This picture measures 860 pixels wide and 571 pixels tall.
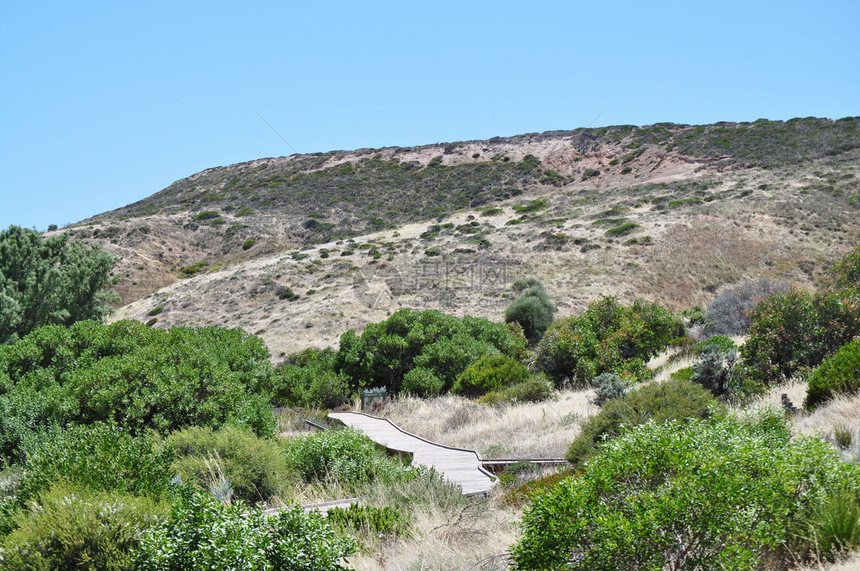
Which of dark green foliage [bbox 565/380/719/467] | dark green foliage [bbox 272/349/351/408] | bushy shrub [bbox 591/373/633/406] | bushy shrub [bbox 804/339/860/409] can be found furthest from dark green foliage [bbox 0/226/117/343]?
bushy shrub [bbox 804/339/860/409]

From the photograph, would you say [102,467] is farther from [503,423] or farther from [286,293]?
[286,293]

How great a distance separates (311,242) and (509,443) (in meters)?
47.3

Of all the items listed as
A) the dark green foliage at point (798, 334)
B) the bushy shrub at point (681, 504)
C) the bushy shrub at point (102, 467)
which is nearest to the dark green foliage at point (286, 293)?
the dark green foliage at point (798, 334)

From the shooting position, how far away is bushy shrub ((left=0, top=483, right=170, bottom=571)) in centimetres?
406

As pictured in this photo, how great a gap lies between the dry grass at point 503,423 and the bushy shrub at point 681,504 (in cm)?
412

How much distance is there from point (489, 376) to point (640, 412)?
808 cm

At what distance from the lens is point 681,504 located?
3.68 m

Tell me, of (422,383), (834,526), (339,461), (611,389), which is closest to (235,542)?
(834,526)

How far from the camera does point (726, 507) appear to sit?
368cm

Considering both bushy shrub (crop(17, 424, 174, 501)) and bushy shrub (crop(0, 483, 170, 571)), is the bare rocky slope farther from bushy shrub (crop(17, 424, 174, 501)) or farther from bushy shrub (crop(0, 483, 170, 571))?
bushy shrub (crop(0, 483, 170, 571))

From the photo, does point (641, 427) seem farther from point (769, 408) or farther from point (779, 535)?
point (769, 408)

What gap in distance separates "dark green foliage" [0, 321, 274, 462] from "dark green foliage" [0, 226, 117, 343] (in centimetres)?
1203

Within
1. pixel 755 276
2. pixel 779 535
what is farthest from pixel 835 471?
pixel 755 276

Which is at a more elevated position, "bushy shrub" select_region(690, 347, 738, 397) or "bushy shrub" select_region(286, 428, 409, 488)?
"bushy shrub" select_region(286, 428, 409, 488)
